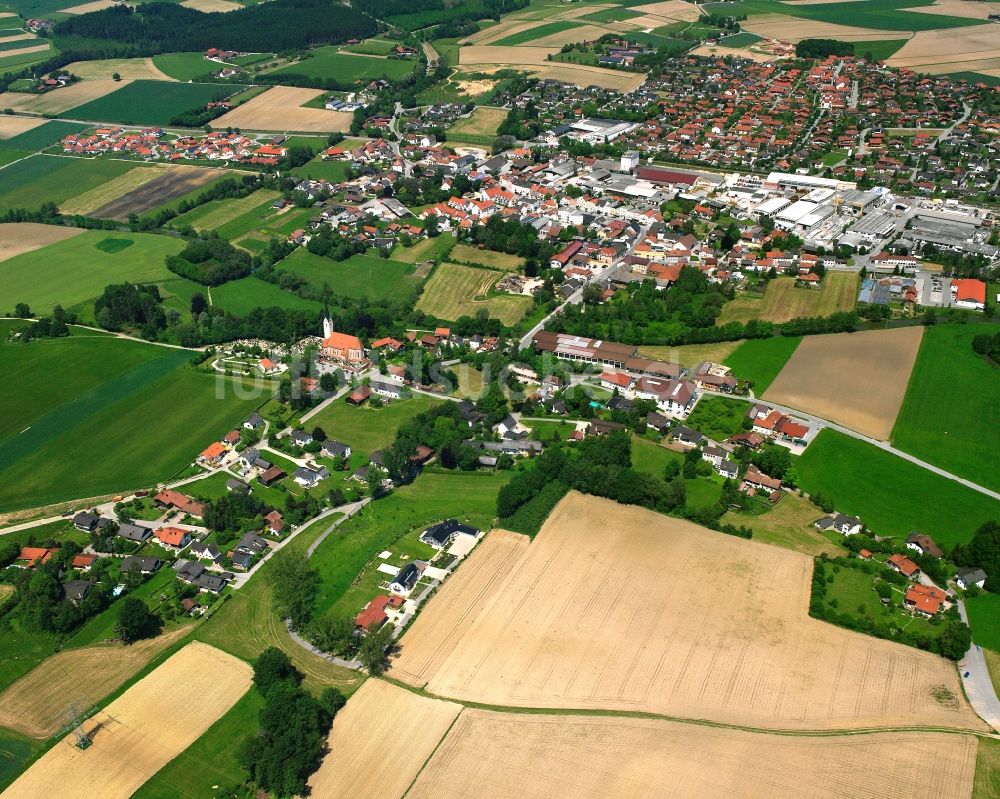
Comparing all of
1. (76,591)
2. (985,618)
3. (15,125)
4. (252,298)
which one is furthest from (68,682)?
(15,125)

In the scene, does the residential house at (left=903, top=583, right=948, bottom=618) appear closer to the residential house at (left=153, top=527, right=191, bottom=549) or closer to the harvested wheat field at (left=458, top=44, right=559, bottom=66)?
the residential house at (left=153, top=527, right=191, bottom=549)

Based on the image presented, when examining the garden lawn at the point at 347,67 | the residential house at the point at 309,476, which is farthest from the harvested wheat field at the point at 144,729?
the garden lawn at the point at 347,67

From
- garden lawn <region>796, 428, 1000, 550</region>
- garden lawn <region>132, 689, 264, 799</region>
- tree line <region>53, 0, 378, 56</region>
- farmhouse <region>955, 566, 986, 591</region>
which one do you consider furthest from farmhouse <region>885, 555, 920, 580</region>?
tree line <region>53, 0, 378, 56</region>

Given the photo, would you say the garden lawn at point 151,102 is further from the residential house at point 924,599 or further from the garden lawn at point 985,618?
the garden lawn at point 985,618

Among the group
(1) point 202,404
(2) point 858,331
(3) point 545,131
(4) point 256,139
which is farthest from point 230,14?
(2) point 858,331

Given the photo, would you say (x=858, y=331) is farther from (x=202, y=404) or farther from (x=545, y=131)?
(x=545, y=131)

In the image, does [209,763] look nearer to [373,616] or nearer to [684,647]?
[373,616]
